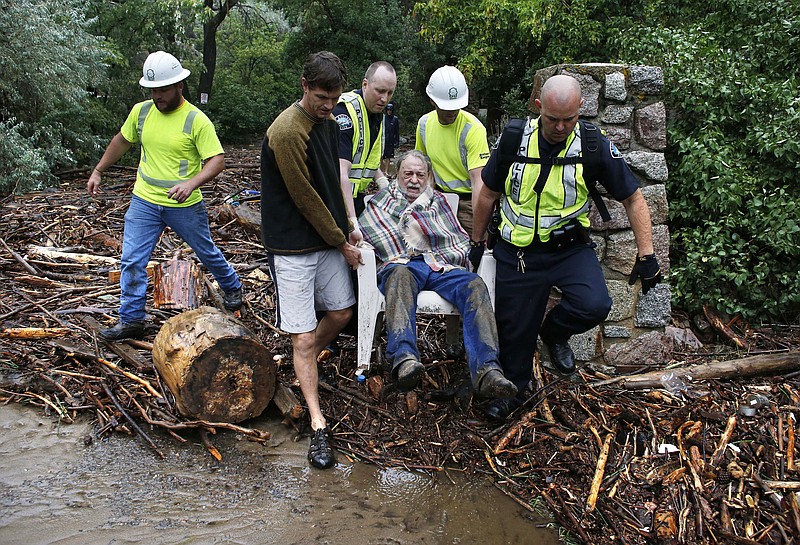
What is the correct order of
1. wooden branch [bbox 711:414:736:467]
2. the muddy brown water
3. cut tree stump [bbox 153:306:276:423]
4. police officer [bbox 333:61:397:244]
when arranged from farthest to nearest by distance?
police officer [bbox 333:61:397:244], cut tree stump [bbox 153:306:276:423], wooden branch [bbox 711:414:736:467], the muddy brown water

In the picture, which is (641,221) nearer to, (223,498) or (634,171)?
(634,171)

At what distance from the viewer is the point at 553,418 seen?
450 centimetres

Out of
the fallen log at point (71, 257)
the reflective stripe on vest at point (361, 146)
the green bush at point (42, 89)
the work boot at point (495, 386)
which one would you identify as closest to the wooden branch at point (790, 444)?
the work boot at point (495, 386)

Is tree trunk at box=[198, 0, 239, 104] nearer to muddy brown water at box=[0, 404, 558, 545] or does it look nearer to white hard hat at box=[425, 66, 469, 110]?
→ white hard hat at box=[425, 66, 469, 110]

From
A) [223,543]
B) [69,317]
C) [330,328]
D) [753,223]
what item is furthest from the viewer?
[753,223]

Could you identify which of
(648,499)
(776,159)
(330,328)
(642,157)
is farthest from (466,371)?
(776,159)

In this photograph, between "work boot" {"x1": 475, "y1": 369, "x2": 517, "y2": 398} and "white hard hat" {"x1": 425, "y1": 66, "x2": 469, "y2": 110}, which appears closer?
"work boot" {"x1": 475, "y1": 369, "x2": 517, "y2": 398}

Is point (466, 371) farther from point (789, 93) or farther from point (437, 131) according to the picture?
point (789, 93)

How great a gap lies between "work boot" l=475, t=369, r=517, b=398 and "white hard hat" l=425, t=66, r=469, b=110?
6.56 feet

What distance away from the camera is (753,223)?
6.13 metres

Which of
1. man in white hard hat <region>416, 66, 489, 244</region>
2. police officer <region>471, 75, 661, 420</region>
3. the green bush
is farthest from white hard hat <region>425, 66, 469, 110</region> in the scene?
the green bush

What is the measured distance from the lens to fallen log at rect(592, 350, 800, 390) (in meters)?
4.94

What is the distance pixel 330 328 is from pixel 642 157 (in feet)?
8.73

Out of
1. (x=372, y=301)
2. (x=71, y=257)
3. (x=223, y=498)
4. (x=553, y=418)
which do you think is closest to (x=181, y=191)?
(x=372, y=301)
